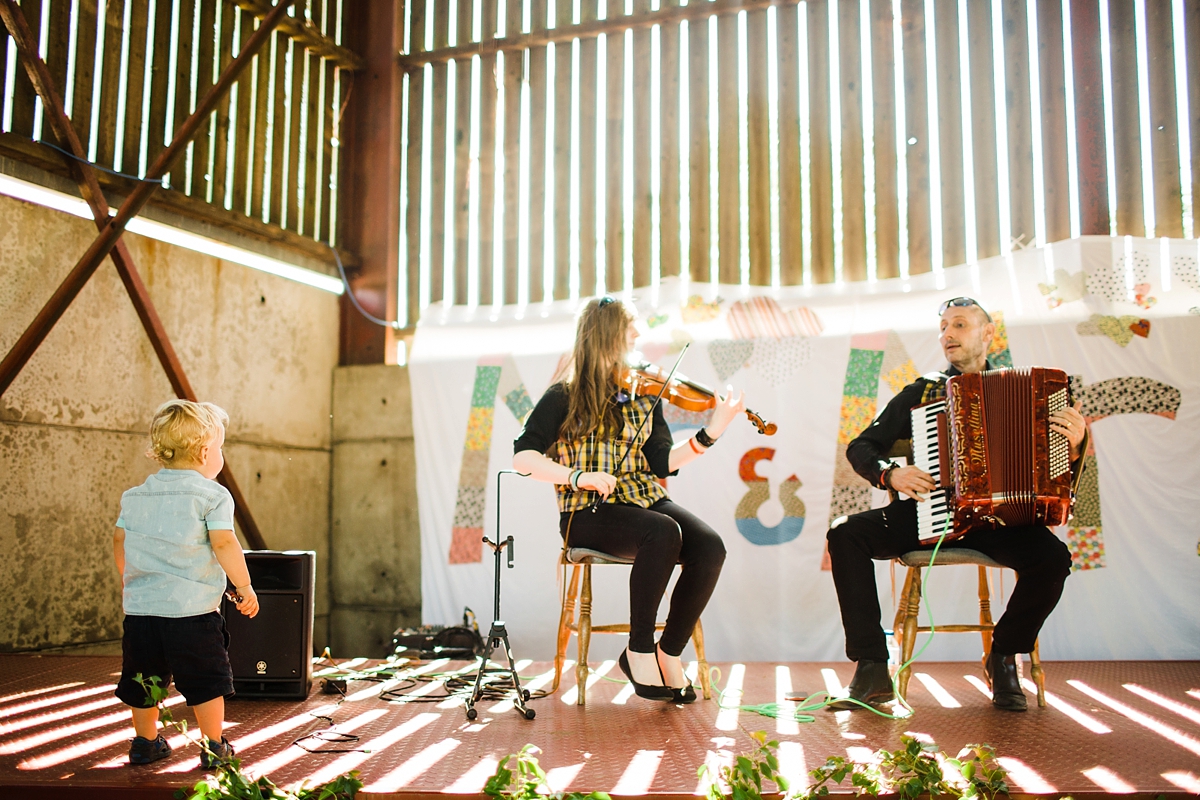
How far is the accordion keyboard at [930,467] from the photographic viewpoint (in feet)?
8.91

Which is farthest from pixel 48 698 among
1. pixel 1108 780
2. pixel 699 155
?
pixel 699 155

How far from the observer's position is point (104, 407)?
13.8ft

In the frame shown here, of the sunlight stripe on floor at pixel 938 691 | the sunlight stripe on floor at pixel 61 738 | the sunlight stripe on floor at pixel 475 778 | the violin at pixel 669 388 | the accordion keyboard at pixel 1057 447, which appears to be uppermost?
the violin at pixel 669 388

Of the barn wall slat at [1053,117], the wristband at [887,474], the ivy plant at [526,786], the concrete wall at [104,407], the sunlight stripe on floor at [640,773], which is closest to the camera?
the ivy plant at [526,786]

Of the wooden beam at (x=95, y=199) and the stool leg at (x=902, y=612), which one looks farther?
the wooden beam at (x=95, y=199)

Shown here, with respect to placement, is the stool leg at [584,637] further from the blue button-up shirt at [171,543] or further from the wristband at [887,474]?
the blue button-up shirt at [171,543]

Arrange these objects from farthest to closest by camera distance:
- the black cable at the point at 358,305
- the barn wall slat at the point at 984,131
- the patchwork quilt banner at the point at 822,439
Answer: the black cable at the point at 358,305, the barn wall slat at the point at 984,131, the patchwork quilt banner at the point at 822,439

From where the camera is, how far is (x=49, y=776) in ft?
6.47

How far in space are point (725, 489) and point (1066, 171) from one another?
89.8 inches

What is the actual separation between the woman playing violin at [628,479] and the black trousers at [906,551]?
393mm

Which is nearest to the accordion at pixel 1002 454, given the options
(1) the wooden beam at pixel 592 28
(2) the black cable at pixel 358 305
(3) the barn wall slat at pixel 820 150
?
(3) the barn wall slat at pixel 820 150

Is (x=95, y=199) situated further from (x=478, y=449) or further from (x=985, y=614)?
(x=985, y=614)

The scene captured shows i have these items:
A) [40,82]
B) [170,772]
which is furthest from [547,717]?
[40,82]

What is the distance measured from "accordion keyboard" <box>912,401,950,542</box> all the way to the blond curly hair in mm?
2014
